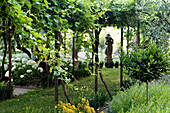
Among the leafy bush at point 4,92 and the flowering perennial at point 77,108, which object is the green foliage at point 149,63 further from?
the leafy bush at point 4,92

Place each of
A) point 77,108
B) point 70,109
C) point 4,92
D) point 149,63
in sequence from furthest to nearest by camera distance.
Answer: point 4,92, point 149,63, point 77,108, point 70,109

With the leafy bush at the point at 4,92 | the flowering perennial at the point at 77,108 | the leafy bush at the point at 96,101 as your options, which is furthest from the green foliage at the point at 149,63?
the leafy bush at the point at 4,92


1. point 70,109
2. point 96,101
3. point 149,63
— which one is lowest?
point 96,101

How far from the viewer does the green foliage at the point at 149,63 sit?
10.5 feet

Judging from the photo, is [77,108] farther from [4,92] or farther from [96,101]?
[4,92]

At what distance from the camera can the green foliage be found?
3211mm

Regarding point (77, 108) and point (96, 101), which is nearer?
point (77, 108)

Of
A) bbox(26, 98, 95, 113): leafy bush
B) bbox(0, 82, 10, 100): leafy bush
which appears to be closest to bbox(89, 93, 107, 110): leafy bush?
bbox(26, 98, 95, 113): leafy bush

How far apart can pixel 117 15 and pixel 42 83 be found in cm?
336

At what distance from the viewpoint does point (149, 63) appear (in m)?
3.12

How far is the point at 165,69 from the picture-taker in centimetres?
327

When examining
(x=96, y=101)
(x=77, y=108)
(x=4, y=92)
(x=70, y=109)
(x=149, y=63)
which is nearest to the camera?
(x=70, y=109)

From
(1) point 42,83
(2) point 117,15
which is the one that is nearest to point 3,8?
(2) point 117,15

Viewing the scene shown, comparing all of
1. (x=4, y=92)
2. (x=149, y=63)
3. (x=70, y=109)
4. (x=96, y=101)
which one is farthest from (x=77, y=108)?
(x=4, y=92)
